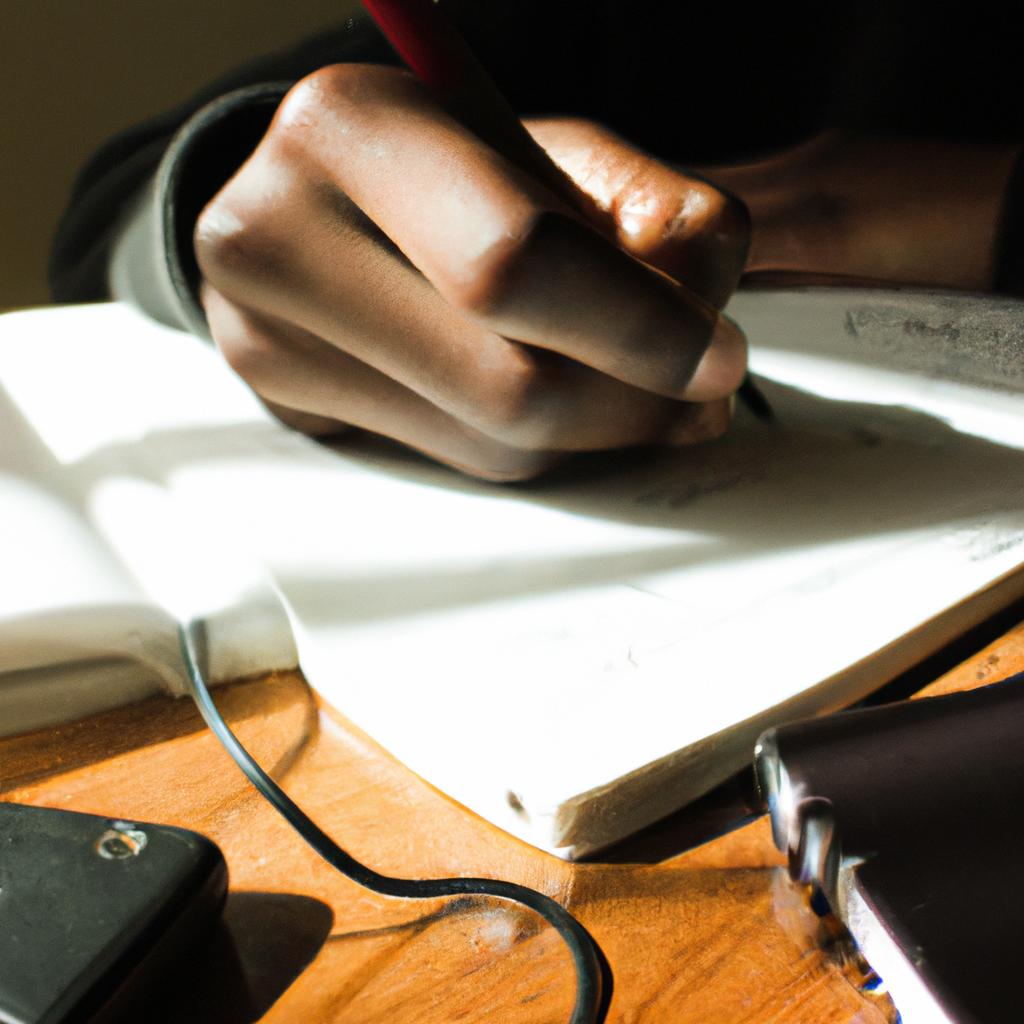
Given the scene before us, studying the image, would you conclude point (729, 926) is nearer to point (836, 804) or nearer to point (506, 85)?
point (836, 804)

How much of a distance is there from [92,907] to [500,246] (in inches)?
6.0

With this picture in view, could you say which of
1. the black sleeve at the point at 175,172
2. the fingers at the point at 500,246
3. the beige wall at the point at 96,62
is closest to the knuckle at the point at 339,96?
the fingers at the point at 500,246

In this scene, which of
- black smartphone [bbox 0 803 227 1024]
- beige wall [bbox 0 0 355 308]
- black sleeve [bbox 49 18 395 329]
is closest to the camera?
black smartphone [bbox 0 803 227 1024]

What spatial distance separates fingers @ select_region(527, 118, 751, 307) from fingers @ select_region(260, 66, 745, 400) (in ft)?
0.10

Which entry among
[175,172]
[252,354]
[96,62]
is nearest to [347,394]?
[252,354]

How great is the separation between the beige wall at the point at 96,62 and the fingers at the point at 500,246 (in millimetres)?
584

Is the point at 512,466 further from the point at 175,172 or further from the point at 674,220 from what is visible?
the point at 175,172

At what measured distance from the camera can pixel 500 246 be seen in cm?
21

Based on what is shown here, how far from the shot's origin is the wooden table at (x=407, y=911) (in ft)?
0.43

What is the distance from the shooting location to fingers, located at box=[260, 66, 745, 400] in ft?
0.69

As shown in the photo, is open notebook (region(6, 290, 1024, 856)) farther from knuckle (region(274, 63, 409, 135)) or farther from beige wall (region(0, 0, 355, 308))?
beige wall (region(0, 0, 355, 308))

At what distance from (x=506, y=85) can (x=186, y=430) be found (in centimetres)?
25

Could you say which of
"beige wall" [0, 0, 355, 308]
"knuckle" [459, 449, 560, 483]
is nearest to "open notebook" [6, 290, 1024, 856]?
"knuckle" [459, 449, 560, 483]

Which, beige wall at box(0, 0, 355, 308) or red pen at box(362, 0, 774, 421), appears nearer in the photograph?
red pen at box(362, 0, 774, 421)
